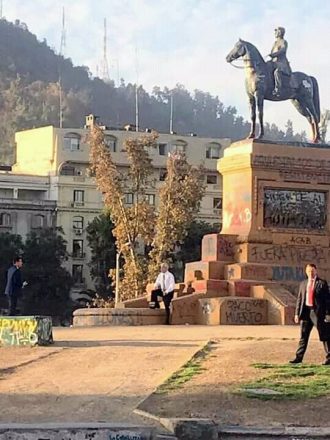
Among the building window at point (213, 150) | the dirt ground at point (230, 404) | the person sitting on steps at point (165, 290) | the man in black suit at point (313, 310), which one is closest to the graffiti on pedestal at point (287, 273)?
the person sitting on steps at point (165, 290)

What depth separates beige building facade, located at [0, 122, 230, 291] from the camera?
9494 centimetres

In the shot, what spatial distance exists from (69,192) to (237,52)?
215 ft

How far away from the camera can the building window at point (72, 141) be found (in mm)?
103438

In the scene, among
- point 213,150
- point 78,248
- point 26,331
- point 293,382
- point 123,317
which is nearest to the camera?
point 293,382

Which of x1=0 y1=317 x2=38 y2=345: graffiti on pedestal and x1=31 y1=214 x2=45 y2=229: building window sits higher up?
x1=31 y1=214 x2=45 y2=229: building window

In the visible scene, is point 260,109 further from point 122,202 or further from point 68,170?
point 68,170

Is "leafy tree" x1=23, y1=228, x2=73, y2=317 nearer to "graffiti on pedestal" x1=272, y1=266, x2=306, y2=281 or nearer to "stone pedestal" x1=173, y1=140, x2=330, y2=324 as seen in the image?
"stone pedestal" x1=173, y1=140, x2=330, y2=324

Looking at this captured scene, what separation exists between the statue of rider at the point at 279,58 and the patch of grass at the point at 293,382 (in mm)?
16930

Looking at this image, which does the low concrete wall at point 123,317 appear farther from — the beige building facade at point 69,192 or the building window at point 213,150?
the building window at point 213,150

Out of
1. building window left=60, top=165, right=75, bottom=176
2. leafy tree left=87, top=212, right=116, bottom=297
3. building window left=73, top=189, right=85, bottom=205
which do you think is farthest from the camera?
building window left=60, top=165, right=75, bottom=176

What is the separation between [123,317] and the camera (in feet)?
88.4

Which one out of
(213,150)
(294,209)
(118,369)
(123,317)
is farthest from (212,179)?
(118,369)

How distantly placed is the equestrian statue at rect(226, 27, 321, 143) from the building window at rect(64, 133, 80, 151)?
71771 mm

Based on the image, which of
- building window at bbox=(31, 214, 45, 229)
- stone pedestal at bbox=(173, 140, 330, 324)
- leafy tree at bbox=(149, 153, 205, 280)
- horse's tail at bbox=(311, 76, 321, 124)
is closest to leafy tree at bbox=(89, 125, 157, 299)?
leafy tree at bbox=(149, 153, 205, 280)
